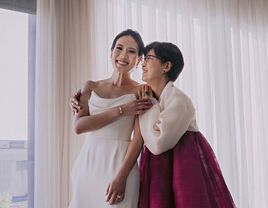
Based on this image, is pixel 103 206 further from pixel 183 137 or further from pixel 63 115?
pixel 63 115

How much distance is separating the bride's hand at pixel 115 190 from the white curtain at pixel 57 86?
760 millimetres

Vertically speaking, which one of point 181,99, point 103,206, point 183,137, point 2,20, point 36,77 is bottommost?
point 103,206

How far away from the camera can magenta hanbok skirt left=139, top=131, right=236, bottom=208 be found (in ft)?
4.13

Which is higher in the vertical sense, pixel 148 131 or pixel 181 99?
pixel 181 99

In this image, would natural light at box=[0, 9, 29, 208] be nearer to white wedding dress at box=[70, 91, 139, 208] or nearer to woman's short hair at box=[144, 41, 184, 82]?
white wedding dress at box=[70, 91, 139, 208]

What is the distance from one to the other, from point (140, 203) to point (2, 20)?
4.31 ft

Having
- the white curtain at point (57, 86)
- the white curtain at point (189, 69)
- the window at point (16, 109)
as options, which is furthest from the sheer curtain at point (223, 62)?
the window at point (16, 109)

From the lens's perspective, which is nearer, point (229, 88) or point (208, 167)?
point (208, 167)

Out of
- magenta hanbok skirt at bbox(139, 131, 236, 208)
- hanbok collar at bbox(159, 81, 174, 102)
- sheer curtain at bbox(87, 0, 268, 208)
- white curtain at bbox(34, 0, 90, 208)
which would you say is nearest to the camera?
magenta hanbok skirt at bbox(139, 131, 236, 208)

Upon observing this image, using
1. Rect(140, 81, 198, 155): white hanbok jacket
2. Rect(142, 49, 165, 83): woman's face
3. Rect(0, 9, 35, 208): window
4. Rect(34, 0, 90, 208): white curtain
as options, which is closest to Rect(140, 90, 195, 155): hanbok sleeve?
Rect(140, 81, 198, 155): white hanbok jacket

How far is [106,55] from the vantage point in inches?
84.5

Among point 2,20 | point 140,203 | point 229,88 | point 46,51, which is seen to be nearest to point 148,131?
point 140,203

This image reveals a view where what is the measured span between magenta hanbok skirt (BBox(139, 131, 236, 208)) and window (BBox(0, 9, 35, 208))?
0.91m

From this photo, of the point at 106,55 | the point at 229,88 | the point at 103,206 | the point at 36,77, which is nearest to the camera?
the point at 103,206
